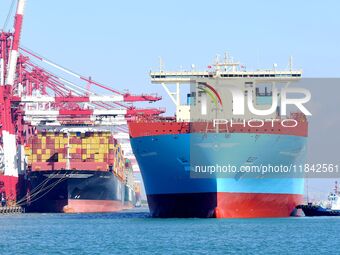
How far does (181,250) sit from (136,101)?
50590 millimetres

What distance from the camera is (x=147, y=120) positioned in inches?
3221

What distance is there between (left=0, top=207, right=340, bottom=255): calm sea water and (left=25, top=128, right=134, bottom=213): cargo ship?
109ft

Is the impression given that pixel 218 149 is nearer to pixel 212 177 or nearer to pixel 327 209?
pixel 212 177

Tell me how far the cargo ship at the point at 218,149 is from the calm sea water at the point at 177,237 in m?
1.77

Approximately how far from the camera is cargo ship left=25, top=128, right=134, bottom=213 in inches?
4397

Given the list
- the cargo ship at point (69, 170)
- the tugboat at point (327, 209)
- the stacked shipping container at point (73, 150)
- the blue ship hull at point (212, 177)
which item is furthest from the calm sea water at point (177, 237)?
the stacked shipping container at point (73, 150)

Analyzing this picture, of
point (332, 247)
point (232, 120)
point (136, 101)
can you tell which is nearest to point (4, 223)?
point (232, 120)

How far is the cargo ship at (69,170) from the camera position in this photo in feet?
366

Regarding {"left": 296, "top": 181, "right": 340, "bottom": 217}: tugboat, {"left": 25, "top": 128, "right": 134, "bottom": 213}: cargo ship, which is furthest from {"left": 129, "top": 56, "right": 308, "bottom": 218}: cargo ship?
{"left": 25, "top": 128, "right": 134, "bottom": 213}: cargo ship

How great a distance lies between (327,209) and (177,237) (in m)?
41.2

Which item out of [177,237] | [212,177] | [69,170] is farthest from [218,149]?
[69,170]

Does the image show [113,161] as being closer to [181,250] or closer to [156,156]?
[156,156]

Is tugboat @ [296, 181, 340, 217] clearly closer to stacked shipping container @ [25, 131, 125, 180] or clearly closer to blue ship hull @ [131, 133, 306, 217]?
blue ship hull @ [131, 133, 306, 217]

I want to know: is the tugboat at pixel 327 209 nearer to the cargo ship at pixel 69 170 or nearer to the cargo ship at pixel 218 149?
the cargo ship at pixel 218 149
